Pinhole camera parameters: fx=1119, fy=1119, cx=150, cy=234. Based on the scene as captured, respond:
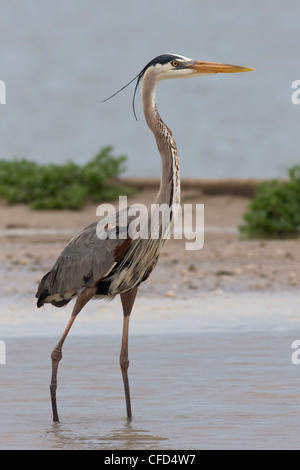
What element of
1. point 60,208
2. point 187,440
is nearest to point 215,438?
point 187,440

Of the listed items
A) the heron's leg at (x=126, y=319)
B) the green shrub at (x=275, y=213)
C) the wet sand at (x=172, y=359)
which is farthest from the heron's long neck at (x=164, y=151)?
the green shrub at (x=275, y=213)

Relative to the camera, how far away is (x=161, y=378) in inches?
303

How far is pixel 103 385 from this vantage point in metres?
7.52

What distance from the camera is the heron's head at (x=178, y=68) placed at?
273 inches

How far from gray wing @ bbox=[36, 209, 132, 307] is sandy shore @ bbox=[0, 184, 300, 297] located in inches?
175

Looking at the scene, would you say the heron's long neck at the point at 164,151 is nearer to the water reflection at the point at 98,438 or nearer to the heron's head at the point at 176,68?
the heron's head at the point at 176,68

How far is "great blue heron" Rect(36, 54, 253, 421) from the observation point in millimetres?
6730

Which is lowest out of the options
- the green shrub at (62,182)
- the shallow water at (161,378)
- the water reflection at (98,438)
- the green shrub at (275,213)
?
the water reflection at (98,438)

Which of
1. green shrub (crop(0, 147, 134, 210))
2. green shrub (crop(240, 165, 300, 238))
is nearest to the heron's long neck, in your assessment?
green shrub (crop(240, 165, 300, 238))

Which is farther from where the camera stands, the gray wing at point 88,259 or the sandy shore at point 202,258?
the sandy shore at point 202,258

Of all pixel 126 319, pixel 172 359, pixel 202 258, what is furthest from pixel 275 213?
pixel 126 319

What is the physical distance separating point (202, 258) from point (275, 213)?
13.9ft
